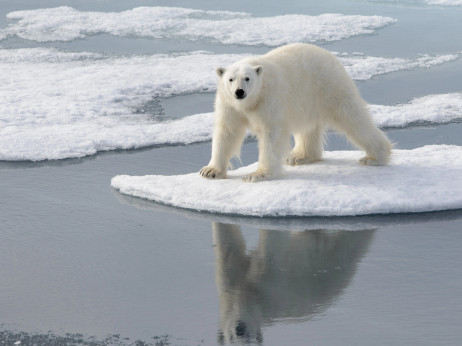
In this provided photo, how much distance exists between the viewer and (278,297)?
3.60m

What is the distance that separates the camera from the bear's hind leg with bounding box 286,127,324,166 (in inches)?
218

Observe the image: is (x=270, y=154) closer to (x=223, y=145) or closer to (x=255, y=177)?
(x=255, y=177)

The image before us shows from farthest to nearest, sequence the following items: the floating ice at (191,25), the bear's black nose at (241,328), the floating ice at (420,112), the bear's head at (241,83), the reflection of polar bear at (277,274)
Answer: the floating ice at (191,25)
the floating ice at (420,112)
the bear's head at (241,83)
the reflection of polar bear at (277,274)
the bear's black nose at (241,328)

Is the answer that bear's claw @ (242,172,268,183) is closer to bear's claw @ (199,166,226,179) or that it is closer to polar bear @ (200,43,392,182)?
polar bear @ (200,43,392,182)

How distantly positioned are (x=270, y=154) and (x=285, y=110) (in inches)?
12.2

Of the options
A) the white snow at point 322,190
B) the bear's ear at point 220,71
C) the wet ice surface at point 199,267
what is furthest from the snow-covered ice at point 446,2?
the bear's ear at point 220,71

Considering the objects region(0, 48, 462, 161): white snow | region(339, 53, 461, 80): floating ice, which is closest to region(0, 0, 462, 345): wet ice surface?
region(0, 48, 462, 161): white snow

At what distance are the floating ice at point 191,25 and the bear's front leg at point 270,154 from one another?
5.88 metres

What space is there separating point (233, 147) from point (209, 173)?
24 cm

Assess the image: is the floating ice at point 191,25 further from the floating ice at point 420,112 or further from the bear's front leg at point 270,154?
the bear's front leg at point 270,154

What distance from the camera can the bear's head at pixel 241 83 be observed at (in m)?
4.78

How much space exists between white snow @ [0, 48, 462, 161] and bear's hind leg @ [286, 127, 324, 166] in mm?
1071

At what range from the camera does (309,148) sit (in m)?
5.55

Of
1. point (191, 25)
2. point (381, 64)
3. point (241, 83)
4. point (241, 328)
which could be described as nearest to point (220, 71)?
point (241, 83)
